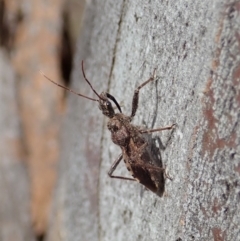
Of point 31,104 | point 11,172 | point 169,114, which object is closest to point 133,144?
point 169,114

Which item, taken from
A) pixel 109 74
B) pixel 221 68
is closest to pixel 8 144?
pixel 109 74

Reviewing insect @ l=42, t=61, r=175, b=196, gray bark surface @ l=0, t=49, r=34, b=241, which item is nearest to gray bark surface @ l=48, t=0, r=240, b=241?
insect @ l=42, t=61, r=175, b=196

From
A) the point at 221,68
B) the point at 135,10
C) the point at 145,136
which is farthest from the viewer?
the point at 145,136

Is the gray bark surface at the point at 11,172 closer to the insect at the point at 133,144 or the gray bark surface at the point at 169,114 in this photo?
the gray bark surface at the point at 169,114

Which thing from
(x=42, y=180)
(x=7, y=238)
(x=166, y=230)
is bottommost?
(x=7, y=238)

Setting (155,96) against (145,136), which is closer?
(155,96)

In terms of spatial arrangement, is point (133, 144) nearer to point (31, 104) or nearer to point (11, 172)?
point (11, 172)

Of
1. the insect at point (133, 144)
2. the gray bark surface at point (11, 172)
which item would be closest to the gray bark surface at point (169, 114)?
the insect at point (133, 144)

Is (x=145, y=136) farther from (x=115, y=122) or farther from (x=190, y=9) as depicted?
(x=190, y=9)

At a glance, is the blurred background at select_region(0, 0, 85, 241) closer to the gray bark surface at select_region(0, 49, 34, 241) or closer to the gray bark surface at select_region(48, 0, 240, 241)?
the gray bark surface at select_region(0, 49, 34, 241)
